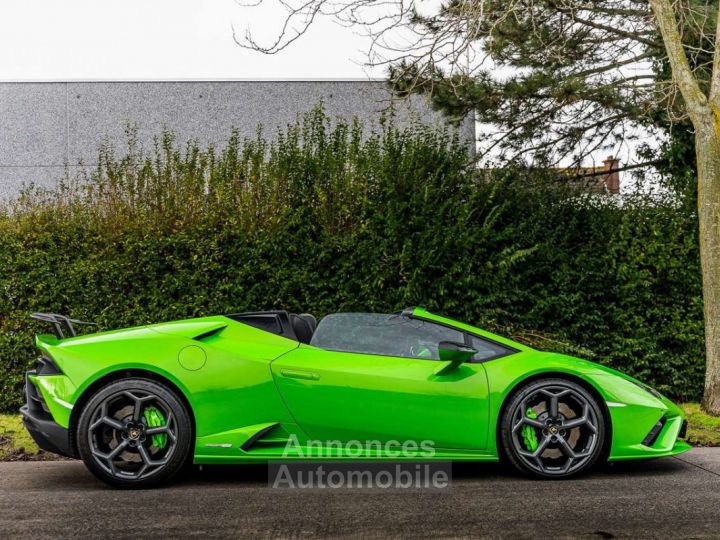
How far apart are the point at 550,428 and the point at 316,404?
1.61 m

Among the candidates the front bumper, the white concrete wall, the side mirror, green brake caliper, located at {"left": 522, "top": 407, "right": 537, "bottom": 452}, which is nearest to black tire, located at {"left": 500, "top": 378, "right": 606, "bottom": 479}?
green brake caliper, located at {"left": 522, "top": 407, "right": 537, "bottom": 452}

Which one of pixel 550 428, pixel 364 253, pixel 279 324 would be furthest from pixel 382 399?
pixel 364 253

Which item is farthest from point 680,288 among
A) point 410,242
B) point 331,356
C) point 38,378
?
point 38,378

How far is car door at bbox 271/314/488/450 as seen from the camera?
5258mm

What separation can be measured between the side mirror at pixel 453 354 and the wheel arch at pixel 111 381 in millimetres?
1720

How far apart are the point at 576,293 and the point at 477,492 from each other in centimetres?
447

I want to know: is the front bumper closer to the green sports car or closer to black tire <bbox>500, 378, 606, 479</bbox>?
the green sports car

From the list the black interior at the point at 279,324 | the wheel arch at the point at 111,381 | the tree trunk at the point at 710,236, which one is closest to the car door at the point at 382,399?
the black interior at the point at 279,324

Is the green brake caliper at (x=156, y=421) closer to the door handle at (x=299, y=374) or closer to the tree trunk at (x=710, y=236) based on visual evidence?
the door handle at (x=299, y=374)

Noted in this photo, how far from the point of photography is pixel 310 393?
526 cm

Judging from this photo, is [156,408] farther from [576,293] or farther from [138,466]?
[576,293]

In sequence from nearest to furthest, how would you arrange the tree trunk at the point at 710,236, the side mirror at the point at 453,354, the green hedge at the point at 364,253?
the side mirror at the point at 453,354 < the tree trunk at the point at 710,236 < the green hedge at the point at 364,253

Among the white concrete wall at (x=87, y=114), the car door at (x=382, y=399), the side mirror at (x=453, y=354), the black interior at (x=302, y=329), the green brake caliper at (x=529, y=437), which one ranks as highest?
the white concrete wall at (x=87, y=114)

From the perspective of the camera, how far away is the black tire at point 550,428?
5.36 m
